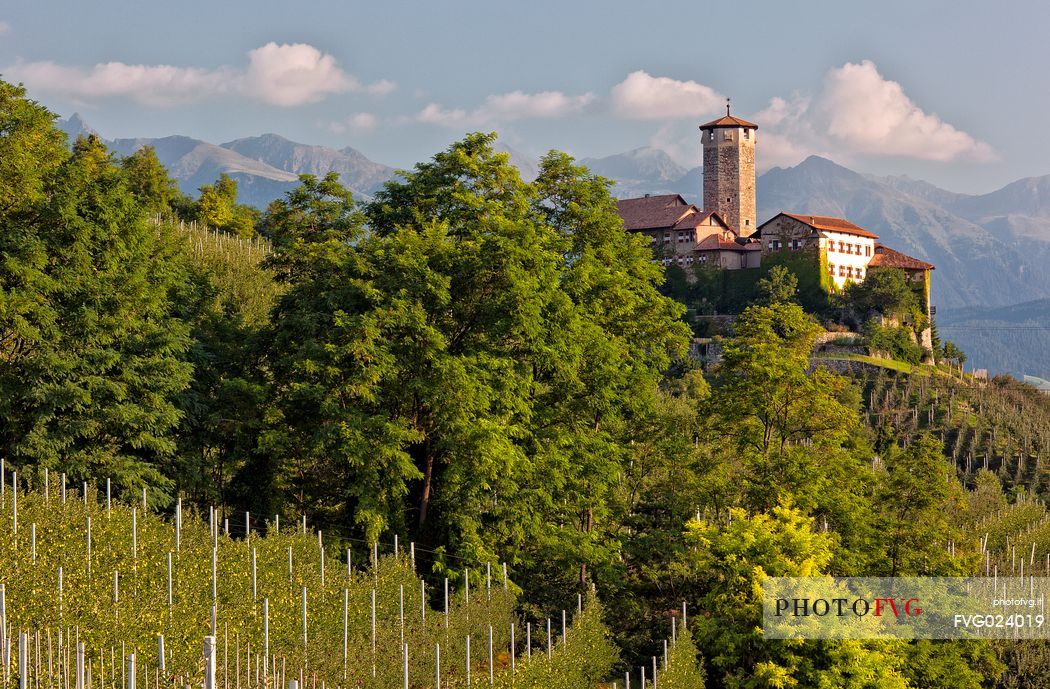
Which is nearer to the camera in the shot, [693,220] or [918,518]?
[918,518]

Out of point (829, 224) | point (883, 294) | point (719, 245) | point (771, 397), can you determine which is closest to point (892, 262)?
point (829, 224)

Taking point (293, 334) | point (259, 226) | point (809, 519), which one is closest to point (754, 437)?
point (809, 519)

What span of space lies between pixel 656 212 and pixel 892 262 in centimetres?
1774

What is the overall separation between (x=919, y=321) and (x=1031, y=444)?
20866mm

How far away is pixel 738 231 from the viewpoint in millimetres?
104938

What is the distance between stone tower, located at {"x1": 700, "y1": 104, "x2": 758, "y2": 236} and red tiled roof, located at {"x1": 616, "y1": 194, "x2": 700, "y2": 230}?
7.02 meters

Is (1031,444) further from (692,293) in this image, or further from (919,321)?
(692,293)

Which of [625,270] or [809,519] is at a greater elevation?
[625,270]

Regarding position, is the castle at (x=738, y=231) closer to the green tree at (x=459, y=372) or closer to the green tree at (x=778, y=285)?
the green tree at (x=778, y=285)

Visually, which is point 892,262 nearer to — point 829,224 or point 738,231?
point 829,224

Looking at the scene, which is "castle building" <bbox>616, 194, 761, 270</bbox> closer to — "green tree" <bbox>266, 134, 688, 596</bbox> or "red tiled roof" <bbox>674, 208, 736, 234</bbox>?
"red tiled roof" <bbox>674, 208, 736, 234</bbox>

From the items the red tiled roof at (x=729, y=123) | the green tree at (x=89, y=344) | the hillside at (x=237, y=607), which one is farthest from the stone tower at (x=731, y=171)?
the hillside at (x=237, y=607)

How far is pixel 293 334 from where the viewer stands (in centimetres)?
2973


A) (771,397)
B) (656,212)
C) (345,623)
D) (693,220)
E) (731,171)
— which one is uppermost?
(731,171)
